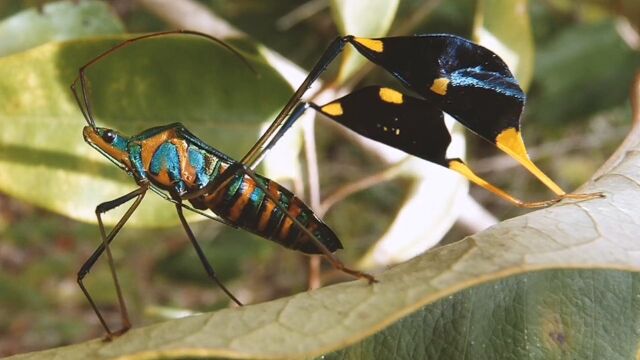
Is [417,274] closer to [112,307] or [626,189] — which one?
[626,189]

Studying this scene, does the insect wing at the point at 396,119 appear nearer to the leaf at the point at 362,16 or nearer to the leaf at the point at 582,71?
the leaf at the point at 362,16

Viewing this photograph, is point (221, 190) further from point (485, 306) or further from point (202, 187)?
point (485, 306)

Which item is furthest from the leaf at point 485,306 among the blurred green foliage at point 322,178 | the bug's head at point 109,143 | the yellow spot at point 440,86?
the blurred green foliage at point 322,178

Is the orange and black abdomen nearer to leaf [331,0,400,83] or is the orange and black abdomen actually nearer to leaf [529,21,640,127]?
leaf [331,0,400,83]

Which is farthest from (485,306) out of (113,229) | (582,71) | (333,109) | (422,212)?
(582,71)

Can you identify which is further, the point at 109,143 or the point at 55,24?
the point at 55,24

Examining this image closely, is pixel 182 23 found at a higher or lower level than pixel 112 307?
higher

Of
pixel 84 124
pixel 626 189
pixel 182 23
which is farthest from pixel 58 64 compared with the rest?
pixel 626 189
